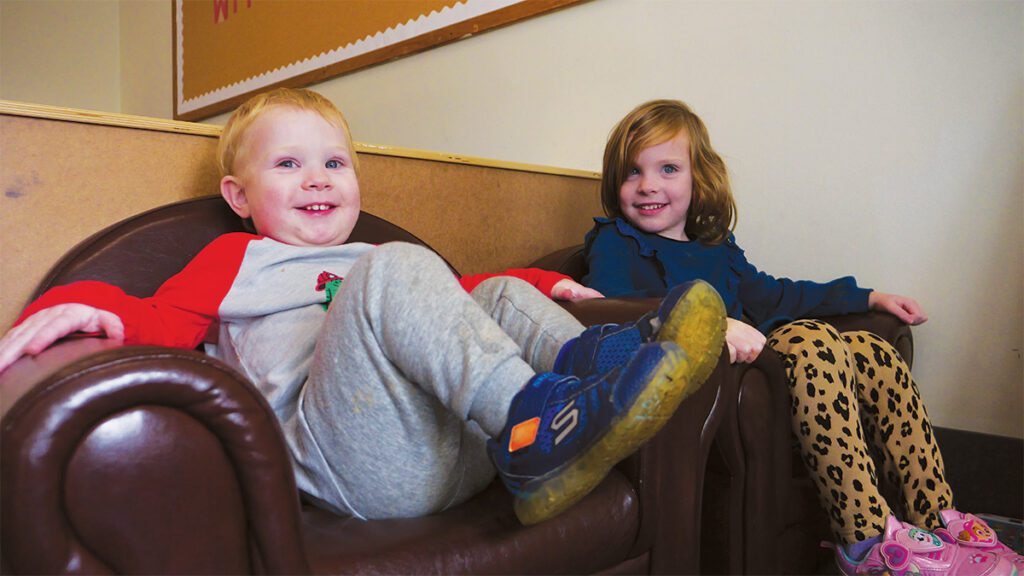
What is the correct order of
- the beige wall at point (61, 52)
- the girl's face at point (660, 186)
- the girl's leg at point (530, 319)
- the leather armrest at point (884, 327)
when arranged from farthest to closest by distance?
the beige wall at point (61, 52) < the girl's face at point (660, 186) < the leather armrest at point (884, 327) < the girl's leg at point (530, 319)

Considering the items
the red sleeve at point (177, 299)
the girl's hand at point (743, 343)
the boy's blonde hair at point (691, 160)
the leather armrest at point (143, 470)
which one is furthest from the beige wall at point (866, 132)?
the leather armrest at point (143, 470)

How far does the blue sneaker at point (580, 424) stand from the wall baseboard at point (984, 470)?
1102 millimetres

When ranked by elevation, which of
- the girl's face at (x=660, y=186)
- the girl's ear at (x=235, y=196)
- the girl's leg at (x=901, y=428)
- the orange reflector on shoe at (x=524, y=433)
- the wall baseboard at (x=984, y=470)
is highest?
the girl's face at (x=660, y=186)

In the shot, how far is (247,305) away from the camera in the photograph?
41.2 inches

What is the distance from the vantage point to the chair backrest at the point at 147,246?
41.8 inches

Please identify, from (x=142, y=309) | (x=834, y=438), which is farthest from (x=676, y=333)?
(x=142, y=309)

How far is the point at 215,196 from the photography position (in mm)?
1223

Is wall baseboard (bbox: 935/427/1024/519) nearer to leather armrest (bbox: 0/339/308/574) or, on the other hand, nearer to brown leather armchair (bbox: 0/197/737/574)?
brown leather armchair (bbox: 0/197/737/574)

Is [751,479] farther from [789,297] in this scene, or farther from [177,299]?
[177,299]

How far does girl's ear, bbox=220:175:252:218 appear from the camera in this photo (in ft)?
3.93

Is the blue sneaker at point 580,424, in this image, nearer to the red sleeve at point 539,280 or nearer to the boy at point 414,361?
the boy at point 414,361

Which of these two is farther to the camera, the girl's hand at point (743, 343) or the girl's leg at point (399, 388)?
the girl's hand at point (743, 343)

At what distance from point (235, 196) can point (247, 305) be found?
0.80 feet

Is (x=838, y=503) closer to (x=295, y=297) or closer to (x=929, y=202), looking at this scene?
(x=929, y=202)
